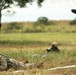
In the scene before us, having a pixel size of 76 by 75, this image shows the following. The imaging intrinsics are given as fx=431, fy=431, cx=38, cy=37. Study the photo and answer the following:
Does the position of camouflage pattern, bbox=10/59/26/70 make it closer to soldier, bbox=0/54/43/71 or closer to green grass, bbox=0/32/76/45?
soldier, bbox=0/54/43/71

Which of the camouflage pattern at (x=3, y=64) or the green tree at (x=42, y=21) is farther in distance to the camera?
the green tree at (x=42, y=21)

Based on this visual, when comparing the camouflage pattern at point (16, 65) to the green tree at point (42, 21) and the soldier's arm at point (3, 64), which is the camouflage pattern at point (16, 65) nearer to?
the soldier's arm at point (3, 64)

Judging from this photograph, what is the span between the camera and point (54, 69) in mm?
14570

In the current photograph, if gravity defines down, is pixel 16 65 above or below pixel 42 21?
above

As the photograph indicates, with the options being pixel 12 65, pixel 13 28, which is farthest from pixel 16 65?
pixel 13 28

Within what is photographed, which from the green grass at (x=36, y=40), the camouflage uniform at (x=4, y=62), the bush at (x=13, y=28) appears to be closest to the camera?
the camouflage uniform at (x=4, y=62)

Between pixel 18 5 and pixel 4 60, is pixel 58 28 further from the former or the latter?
pixel 4 60

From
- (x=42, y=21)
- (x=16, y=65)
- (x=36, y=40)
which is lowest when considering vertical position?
(x=42, y=21)

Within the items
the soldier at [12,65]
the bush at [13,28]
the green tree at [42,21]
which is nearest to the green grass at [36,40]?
the bush at [13,28]

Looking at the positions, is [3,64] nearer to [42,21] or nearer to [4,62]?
[4,62]

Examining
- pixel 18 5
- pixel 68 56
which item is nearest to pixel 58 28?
pixel 18 5

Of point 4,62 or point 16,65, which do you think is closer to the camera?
point 4,62

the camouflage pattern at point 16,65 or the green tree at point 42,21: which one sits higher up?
the camouflage pattern at point 16,65

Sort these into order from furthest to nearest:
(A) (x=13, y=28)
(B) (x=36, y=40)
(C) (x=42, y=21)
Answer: (C) (x=42, y=21) → (A) (x=13, y=28) → (B) (x=36, y=40)
